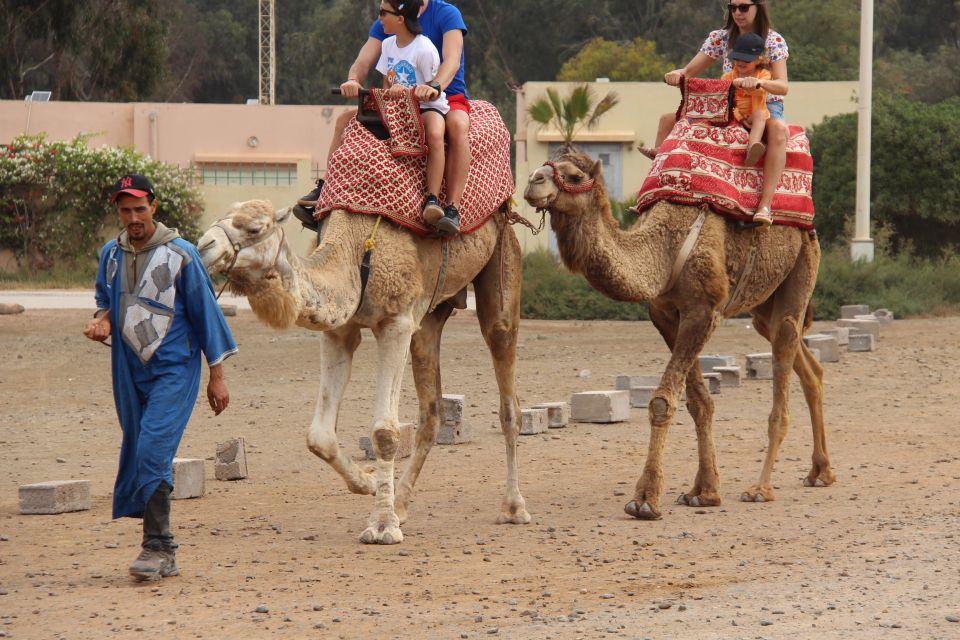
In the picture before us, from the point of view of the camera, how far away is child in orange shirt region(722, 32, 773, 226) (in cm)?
955

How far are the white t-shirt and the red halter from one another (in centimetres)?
70

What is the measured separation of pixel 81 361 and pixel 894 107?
1849 centimetres

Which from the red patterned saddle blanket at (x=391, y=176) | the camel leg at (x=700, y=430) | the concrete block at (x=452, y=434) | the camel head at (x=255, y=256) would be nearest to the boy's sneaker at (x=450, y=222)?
the red patterned saddle blanket at (x=391, y=176)

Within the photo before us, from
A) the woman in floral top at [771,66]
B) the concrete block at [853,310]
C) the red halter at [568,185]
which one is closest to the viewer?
the red halter at [568,185]

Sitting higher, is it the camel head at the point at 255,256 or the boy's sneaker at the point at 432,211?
the boy's sneaker at the point at 432,211

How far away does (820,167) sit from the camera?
30.9 m

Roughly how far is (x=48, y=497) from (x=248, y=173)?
88.8 ft

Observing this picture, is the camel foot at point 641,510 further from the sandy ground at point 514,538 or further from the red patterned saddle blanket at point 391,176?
the red patterned saddle blanket at point 391,176

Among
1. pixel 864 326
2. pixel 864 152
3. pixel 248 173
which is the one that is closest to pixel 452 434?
pixel 864 326

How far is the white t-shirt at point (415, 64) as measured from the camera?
28.9ft

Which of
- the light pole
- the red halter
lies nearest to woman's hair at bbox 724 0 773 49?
the red halter

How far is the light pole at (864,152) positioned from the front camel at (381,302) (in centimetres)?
1639

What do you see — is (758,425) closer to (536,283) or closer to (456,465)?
(456,465)

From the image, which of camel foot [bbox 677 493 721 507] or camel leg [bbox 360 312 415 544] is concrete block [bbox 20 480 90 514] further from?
camel foot [bbox 677 493 721 507]
